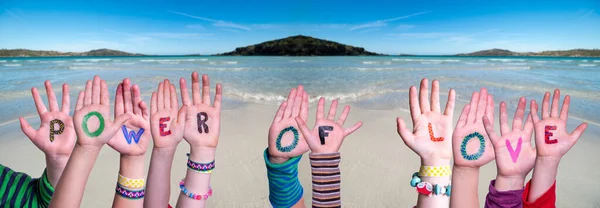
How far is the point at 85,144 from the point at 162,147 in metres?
0.45

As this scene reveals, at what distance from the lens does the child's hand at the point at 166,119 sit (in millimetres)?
1833

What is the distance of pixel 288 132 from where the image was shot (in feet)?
6.54

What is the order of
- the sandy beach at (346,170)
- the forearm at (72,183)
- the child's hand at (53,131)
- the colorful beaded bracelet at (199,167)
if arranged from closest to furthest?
the forearm at (72,183) < the child's hand at (53,131) < the colorful beaded bracelet at (199,167) < the sandy beach at (346,170)

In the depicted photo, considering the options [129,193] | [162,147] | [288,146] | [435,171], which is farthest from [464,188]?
[129,193]

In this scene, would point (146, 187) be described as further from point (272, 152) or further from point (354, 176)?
point (354, 176)

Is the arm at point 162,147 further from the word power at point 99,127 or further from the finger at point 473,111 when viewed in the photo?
the finger at point 473,111

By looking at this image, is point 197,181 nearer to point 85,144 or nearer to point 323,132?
point 85,144

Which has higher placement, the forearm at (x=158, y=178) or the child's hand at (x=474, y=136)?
the child's hand at (x=474, y=136)

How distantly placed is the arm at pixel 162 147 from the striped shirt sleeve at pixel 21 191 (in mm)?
489

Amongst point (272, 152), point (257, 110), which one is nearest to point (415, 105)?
point (272, 152)

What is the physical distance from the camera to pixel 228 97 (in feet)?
27.9

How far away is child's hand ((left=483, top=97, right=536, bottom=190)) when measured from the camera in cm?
168

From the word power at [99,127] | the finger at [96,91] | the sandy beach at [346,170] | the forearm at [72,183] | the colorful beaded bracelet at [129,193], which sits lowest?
the sandy beach at [346,170]

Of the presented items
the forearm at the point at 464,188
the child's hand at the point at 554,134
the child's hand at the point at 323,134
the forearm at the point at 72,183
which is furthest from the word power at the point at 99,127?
the child's hand at the point at 554,134
